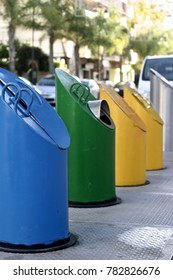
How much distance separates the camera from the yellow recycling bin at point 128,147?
296 inches

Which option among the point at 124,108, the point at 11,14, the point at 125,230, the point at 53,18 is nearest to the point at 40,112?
the point at 125,230

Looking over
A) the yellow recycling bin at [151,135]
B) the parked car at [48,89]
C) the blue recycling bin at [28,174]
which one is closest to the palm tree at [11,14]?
the parked car at [48,89]

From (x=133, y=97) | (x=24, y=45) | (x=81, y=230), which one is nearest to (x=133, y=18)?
(x=24, y=45)

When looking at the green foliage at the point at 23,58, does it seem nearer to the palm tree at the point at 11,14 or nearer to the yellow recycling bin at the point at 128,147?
the palm tree at the point at 11,14

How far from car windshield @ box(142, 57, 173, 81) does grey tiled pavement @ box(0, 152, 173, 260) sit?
442 inches

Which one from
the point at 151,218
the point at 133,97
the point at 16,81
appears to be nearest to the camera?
the point at 16,81

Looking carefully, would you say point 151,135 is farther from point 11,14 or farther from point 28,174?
point 11,14

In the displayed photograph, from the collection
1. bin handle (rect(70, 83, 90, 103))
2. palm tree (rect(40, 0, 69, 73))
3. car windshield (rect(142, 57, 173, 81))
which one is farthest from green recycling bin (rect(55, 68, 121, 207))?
palm tree (rect(40, 0, 69, 73))

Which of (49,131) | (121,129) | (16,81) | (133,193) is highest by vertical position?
(16,81)

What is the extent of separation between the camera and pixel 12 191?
457cm

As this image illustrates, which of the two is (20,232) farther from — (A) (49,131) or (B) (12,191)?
(A) (49,131)

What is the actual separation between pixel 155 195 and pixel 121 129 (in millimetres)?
1008

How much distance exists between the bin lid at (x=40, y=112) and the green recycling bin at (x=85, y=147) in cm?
130

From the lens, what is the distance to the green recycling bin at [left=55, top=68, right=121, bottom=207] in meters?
6.19
